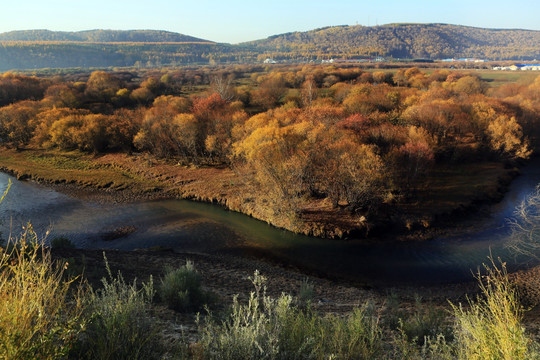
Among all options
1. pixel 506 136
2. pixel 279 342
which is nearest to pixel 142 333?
pixel 279 342

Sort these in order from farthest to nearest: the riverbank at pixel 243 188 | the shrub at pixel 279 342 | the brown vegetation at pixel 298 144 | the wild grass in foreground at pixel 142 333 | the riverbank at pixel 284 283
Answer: the brown vegetation at pixel 298 144
the riverbank at pixel 243 188
the riverbank at pixel 284 283
the shrub at pixel 279 342
the wild grass in foreground at pixel 142 333

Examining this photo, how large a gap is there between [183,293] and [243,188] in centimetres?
2092

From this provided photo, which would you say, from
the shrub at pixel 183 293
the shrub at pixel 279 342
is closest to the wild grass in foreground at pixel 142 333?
the shrub at pixel 279 342


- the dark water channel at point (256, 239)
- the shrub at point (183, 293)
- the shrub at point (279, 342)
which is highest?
the shrub at point (279, 342)

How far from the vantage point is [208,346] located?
17.4ft

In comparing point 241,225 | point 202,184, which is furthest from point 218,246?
point 202,184

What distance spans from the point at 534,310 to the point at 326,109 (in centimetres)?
2880

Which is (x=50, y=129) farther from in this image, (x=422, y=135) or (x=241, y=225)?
(x=422, y=135)

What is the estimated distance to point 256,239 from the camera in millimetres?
24375

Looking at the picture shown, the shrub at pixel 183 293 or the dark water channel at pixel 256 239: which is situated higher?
the shrub at pixel 183 293

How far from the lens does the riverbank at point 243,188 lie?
82.8 feet

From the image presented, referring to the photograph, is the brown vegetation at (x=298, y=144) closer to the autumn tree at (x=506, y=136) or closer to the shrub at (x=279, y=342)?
the autumn tree at (x=506, y=136)

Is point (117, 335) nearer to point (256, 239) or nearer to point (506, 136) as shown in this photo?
point (256, 239)

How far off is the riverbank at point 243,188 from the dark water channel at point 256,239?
120 cm
